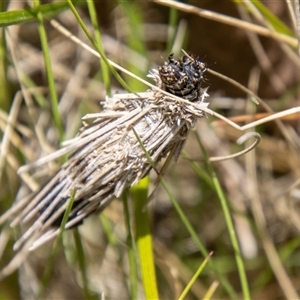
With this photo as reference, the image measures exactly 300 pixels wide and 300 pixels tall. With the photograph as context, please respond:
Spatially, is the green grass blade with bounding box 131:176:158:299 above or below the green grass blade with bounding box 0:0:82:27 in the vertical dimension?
below

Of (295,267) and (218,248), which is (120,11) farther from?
(295,267)

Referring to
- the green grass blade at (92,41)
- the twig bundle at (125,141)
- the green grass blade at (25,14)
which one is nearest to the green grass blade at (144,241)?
the twig bundle at (125,141)

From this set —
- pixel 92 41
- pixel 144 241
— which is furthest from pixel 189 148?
pixel 92 41

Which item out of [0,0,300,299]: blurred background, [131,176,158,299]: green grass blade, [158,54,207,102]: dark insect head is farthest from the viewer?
[0,0,300,299]: blurred background

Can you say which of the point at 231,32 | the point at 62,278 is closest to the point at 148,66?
the point at 231,32

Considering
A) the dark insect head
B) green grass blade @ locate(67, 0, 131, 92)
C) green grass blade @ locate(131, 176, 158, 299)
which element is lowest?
green grass blade @ locate(131, 176, 158, 299)

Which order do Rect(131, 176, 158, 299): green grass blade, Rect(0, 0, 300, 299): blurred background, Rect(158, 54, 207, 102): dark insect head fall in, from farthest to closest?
Rect(0, 0, 300, 299): blurred background, Rect(131, 176, 158, 299): green grass blade, Rect(158, 54, 207, 102): dark insect head

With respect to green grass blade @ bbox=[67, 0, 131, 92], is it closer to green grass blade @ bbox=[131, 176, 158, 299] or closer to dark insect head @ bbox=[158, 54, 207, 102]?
dark insect head @ bbox=[158, 54, 207, 102]

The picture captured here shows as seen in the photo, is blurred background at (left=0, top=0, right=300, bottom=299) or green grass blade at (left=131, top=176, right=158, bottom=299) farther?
blurred background at (left=0, top=0, right=300, bottom=299)

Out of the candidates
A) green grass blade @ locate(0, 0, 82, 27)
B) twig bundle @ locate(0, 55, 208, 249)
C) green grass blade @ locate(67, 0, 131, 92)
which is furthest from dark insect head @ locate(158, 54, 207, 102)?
green grass blade @ locate(0, 0, 82, 27)
